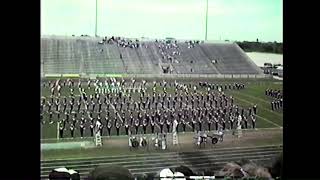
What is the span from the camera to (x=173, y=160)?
3.19 m

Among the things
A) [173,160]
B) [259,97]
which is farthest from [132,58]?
[259,97]

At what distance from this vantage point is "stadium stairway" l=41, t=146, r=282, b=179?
10.1 ft

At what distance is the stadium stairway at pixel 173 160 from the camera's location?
307 centimetres

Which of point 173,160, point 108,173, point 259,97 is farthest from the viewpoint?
point 259,97

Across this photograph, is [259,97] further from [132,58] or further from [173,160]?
[132,58]

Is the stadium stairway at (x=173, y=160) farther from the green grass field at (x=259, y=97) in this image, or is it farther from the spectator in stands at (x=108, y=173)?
the green grass field at (x=259, y=97)

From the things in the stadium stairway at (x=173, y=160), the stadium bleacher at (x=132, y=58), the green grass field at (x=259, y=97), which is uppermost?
the stadium bleacher at (x=132, y=58)

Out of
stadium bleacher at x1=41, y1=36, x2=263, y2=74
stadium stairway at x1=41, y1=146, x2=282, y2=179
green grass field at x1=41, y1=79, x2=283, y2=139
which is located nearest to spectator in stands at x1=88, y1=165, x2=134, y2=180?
stadium stairway at x1=41, y1=146, x2=282, y2=179

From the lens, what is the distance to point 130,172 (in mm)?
3107

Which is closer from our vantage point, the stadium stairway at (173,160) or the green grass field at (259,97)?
the stadium stairway at (173,160)

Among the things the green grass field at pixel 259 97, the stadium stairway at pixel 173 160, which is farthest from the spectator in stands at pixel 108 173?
the green grass field at pixel 259 97
